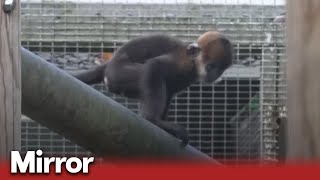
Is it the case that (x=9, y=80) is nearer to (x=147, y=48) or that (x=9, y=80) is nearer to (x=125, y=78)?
(x=125, y=78)

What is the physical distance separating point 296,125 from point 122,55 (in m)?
2.02

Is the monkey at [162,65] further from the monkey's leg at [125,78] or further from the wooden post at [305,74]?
the wooden post at [305,74]

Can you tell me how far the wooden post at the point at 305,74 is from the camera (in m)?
0.82

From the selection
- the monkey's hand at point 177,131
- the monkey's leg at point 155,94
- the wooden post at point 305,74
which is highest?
the wooden post at point 305,74

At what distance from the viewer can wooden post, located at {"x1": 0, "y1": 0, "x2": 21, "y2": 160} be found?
3.16 feet

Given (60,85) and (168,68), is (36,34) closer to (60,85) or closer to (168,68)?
(168,68)

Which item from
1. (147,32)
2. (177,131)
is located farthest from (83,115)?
(147,32)

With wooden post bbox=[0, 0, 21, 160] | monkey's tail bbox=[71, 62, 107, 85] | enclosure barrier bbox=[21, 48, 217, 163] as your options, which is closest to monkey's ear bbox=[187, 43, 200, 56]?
monkey's tail bbox=[71, 62, 107, 85]

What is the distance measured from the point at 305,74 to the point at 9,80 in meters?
0.39

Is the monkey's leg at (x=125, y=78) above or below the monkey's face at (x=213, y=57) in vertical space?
below

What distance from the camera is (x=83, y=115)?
168 centimetres

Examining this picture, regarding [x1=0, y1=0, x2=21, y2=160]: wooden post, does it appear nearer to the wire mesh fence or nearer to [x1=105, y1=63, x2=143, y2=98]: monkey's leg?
[x1=105, y1=63, x2=143, y2=98]: monkey's leg

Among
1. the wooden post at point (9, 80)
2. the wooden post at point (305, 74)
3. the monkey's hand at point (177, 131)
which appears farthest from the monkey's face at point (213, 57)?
the wooden post at point (305, 74)

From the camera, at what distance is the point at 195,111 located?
3389 mm
